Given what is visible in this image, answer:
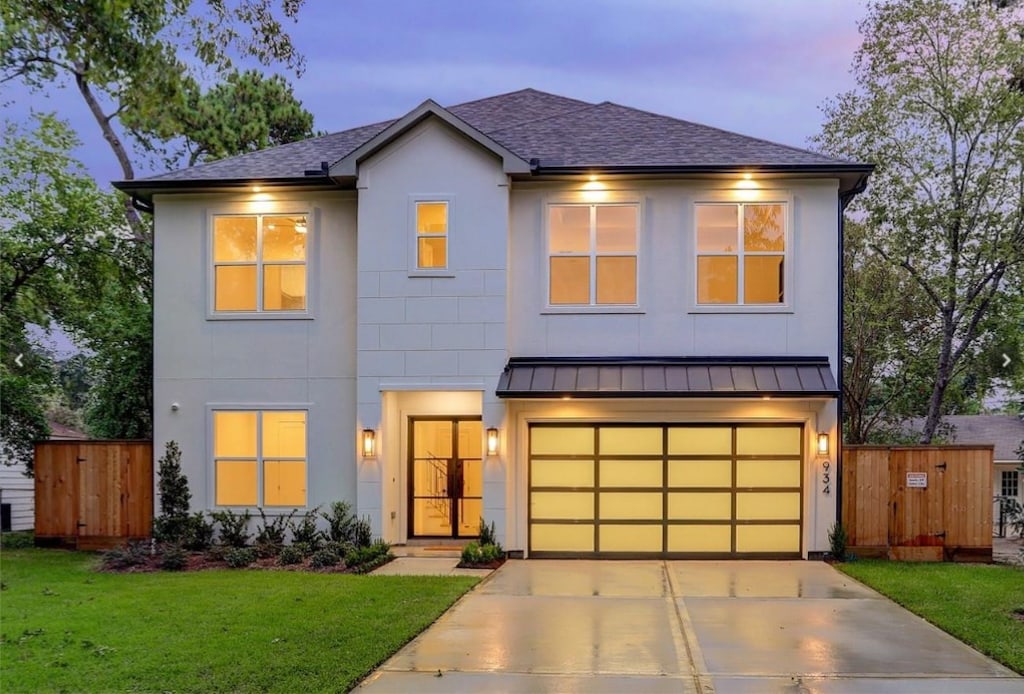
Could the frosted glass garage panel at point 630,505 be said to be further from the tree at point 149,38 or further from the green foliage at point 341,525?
the tree at point 149,38

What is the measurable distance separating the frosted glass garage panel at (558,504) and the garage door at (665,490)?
0.05 ft

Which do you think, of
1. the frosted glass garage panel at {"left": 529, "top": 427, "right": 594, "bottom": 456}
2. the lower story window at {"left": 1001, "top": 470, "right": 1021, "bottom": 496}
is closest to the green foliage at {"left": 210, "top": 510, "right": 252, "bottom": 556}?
the frosted glass garage panel at {"left": 529, "top": 427, "right": 594, "bottom": 456}

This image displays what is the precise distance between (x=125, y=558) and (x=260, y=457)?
259cm

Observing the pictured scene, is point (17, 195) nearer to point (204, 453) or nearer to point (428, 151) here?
point (204, 453)

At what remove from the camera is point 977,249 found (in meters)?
17.9

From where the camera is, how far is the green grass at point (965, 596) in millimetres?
8094

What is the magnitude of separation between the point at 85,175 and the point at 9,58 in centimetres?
1012

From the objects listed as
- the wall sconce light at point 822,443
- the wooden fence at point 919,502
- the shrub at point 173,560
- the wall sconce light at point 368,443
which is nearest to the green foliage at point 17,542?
the shrub at point 173,560

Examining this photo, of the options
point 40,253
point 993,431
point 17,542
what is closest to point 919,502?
point 17,542

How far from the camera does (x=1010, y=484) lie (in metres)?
29.5

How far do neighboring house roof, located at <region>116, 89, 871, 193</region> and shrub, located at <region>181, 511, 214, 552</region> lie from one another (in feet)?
18.1

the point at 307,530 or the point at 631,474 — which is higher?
the point at 631,474

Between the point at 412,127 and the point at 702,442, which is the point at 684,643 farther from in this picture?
the point at 412,127

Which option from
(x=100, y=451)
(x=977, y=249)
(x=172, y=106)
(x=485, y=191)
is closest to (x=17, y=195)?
(x=100, y=451)
